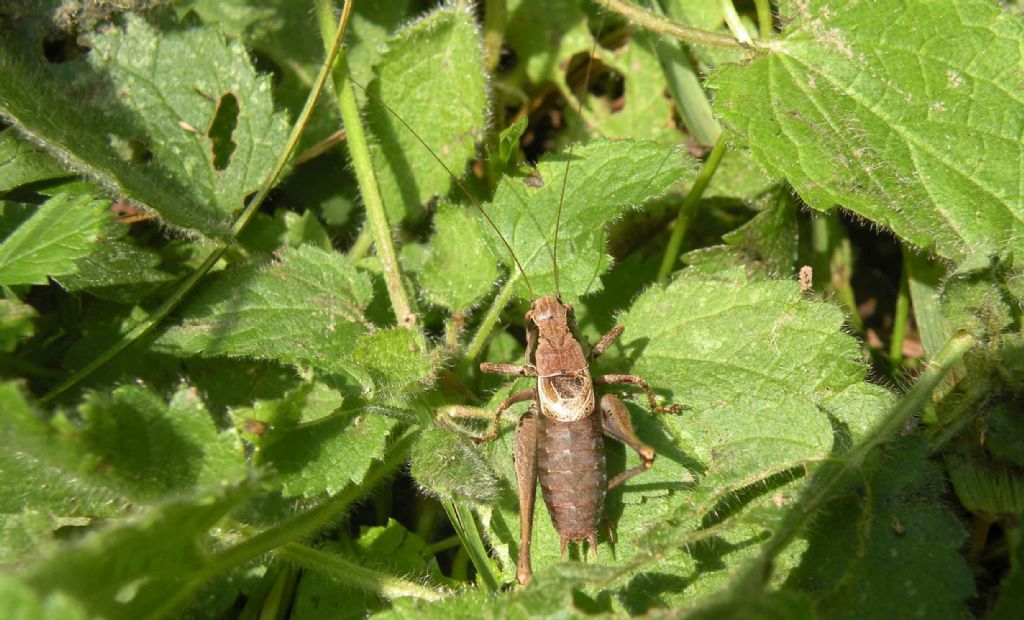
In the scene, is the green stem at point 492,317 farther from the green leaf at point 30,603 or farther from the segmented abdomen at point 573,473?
the green leaf at point 30,603

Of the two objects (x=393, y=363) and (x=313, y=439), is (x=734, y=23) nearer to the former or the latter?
(x=393, y=363)

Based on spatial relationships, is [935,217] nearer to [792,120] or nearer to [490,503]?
[792,120]

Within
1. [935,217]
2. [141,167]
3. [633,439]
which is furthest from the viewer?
[141,167]

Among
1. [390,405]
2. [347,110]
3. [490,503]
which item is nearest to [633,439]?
[490,503]

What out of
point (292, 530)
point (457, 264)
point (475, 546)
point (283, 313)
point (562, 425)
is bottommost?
point (475, 546)

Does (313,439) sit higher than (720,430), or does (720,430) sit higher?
(313,439)

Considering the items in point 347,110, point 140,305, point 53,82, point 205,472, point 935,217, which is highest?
point 53,82

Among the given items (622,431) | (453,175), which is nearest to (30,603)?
(622,431)
